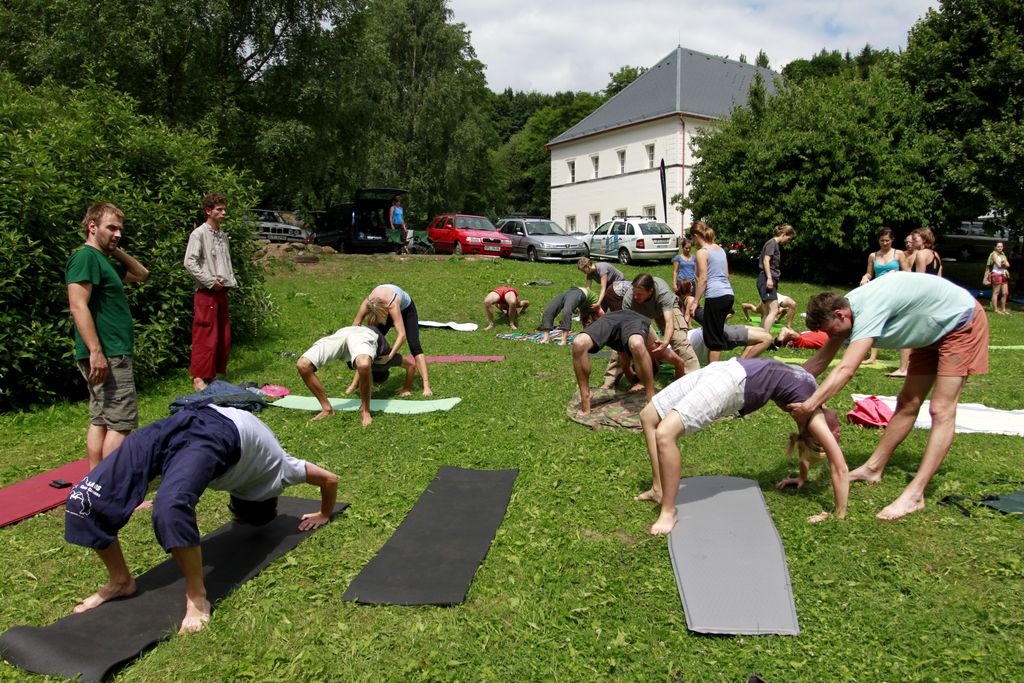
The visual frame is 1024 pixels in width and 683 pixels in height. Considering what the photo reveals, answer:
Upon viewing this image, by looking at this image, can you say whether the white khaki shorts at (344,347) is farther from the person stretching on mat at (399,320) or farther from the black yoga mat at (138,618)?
the black yoga mat at (138,618)

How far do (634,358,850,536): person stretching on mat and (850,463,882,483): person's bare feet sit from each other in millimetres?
678

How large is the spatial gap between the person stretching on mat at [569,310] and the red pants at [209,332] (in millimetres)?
4849

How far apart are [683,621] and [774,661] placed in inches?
18.3

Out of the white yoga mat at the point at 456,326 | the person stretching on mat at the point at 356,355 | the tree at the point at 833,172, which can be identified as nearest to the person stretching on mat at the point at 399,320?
the person stretching on mat at the point at 356,355

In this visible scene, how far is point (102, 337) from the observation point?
4691 mm

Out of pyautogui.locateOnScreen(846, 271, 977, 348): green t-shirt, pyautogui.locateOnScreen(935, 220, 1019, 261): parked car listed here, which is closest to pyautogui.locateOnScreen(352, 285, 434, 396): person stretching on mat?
pyautogui.locateOnScreen(846, 271, 977, 348): green t-shirt

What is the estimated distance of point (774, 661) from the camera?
122 inches

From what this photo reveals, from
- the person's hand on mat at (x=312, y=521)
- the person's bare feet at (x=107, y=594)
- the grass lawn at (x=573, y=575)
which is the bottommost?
the grass lawn at (x=573, y=575)

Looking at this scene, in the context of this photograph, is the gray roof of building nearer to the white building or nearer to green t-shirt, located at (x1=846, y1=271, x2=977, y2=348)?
the white building

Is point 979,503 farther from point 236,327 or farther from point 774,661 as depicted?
point 236,327

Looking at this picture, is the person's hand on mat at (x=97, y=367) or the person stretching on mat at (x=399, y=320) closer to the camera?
the person's hand on mat at (x=97, y=367)

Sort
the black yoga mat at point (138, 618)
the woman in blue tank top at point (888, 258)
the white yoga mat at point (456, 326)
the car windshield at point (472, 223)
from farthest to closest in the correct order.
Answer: the car windshield at point (472, 223) → the white yoga mat at point (456, 326) → the woman in blue tank top at point (888, 258) → the black yoga mat at point (138, 618)

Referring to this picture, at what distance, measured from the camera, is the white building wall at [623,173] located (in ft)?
117

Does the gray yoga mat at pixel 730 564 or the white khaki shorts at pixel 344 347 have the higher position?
the white khaki shorts at pixel 344 347
